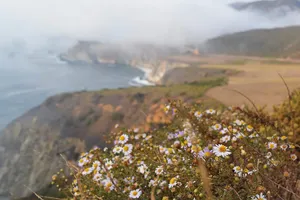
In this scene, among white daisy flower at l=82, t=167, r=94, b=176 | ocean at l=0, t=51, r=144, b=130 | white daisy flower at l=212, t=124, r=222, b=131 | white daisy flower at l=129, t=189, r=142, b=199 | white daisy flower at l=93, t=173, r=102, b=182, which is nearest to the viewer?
white daisy flower at l=129, t=189, r=142, b=199

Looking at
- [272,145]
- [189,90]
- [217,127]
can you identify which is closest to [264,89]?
[189,90]

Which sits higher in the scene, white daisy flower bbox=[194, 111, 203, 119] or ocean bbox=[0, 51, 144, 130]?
white daisy flower bbox=[194, 111, 203, 119]

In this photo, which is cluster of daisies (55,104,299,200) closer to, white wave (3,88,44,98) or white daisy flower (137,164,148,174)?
white daisy flower (137,164,148,174)

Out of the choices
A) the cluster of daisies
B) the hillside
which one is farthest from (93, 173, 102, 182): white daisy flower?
the hillside

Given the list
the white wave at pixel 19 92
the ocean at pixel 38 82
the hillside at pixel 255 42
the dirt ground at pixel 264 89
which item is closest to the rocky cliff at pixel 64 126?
the dirt ground at pixel 264 89

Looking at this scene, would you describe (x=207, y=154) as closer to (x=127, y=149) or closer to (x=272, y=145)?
(x=272, y=145)

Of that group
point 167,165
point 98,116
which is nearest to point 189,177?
point 167,165

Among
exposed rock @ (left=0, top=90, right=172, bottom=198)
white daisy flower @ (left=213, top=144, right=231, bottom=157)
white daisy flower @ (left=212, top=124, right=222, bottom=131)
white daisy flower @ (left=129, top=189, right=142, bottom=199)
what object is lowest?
exposed rock @ (left=0, top=90, right=172, bottom=198)
